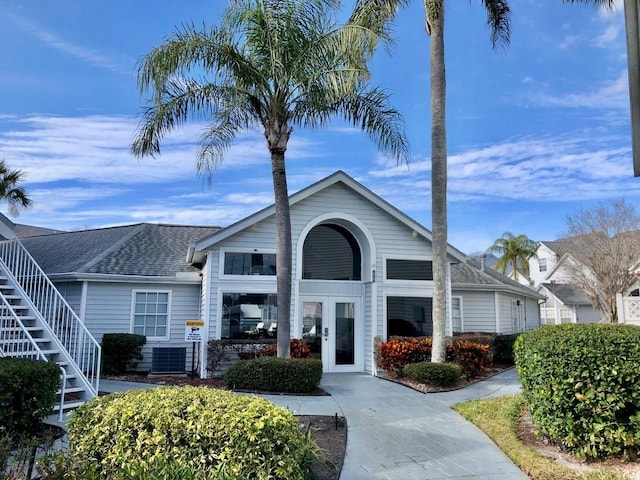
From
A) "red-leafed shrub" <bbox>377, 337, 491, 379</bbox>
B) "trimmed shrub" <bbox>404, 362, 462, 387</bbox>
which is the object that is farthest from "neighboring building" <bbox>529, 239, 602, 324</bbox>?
"trimmed shrub" <bbox>404, 362, 462, 387</bbox>

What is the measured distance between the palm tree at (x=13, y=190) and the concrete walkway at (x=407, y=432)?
48.7 feet

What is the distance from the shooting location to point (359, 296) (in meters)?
14.2

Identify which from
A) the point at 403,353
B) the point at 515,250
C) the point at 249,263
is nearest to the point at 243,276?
the point at 249,263

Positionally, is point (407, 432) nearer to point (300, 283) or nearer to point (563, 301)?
point (300, 283)

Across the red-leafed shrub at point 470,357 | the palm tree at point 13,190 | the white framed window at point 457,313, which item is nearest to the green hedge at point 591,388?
the red-leafed shrub at point 470,357

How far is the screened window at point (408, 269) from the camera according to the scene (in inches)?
564

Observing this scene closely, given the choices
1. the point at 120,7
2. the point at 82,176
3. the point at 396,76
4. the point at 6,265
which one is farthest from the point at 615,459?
the point at 82,176

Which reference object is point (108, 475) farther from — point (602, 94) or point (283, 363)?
point (602, 94)

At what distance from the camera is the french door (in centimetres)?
1362

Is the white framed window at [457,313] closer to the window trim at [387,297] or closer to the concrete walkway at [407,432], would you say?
the window trim at [387,297]

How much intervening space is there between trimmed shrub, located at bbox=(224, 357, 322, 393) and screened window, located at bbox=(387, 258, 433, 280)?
4882mm

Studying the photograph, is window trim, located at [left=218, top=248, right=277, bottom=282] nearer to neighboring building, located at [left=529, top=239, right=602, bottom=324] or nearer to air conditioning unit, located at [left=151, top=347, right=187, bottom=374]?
air conditioning unit, located at [left=151, top=347, right=187, bottom=374]

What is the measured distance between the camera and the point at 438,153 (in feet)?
39.8

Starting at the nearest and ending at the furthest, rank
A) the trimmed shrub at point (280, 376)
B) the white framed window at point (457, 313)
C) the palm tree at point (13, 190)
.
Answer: the trimmed shrub at point (280, 376) → the white framed window at point (457, 313) → the palm tree at point (13, 190)
